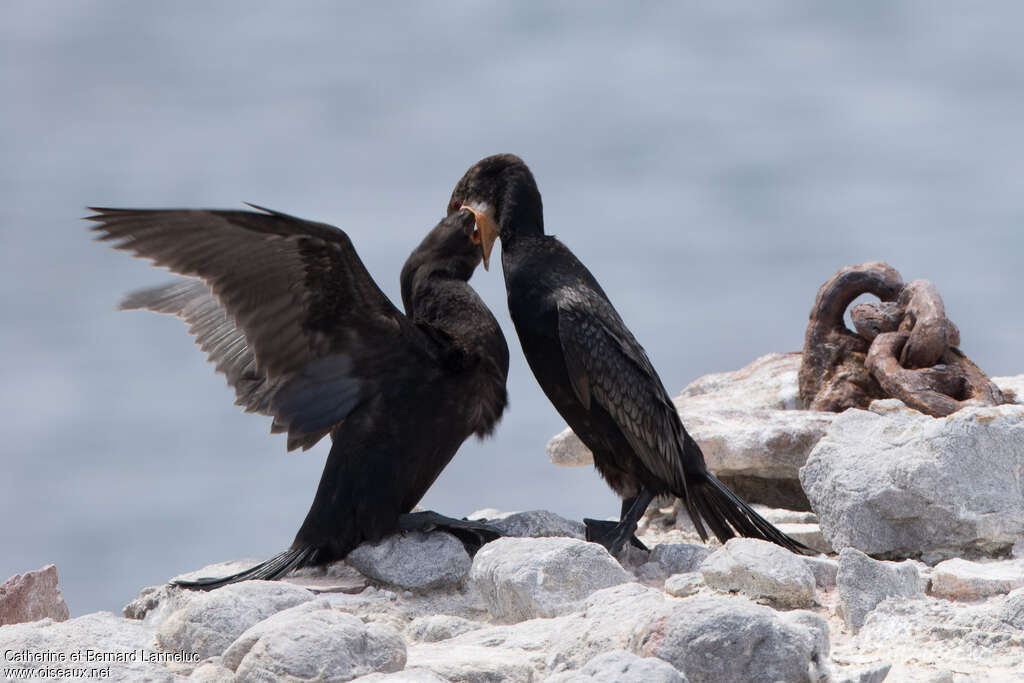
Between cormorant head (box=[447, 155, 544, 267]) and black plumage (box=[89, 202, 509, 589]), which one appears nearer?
black plumage (box=[89, 202, 509, 589])

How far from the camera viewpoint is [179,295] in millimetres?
6371

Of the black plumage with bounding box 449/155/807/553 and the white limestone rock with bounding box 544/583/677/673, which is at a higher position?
the black plumage with bounding box 449/155/807/553

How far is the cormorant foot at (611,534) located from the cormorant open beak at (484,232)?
1.51m

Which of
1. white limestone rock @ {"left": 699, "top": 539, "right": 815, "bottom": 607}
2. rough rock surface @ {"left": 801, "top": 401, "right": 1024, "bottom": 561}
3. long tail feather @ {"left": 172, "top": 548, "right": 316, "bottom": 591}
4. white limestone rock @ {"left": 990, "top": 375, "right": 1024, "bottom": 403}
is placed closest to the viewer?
white limestone rock @ {"left": 699, "top": 539, "right": 815, "bottom": 607}

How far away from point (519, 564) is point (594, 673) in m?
1.55

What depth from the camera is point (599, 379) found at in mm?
5938

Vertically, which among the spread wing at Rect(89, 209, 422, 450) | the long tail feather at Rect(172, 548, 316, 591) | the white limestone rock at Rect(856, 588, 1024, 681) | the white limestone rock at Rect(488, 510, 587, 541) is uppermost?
the spread wing at Rect(89, 209, 422, 450)

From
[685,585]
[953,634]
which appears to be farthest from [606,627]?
[953,634]

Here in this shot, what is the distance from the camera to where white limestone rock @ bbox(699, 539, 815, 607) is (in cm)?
465

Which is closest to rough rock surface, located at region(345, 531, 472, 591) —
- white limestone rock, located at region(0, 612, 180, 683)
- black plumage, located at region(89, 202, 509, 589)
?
black plumage, located at region(89, 202, 509, 589)

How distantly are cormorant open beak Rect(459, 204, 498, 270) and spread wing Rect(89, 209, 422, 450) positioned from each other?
32.6 inches

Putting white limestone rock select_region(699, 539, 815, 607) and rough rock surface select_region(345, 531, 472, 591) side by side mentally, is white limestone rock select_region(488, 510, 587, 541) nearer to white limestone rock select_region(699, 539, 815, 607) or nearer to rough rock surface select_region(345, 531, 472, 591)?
rough rock surface select_region(345, 531, 472, 591)

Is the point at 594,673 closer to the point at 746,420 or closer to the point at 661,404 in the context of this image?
the point at 661,404

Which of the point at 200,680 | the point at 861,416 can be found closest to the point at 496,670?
the point at 200,680
